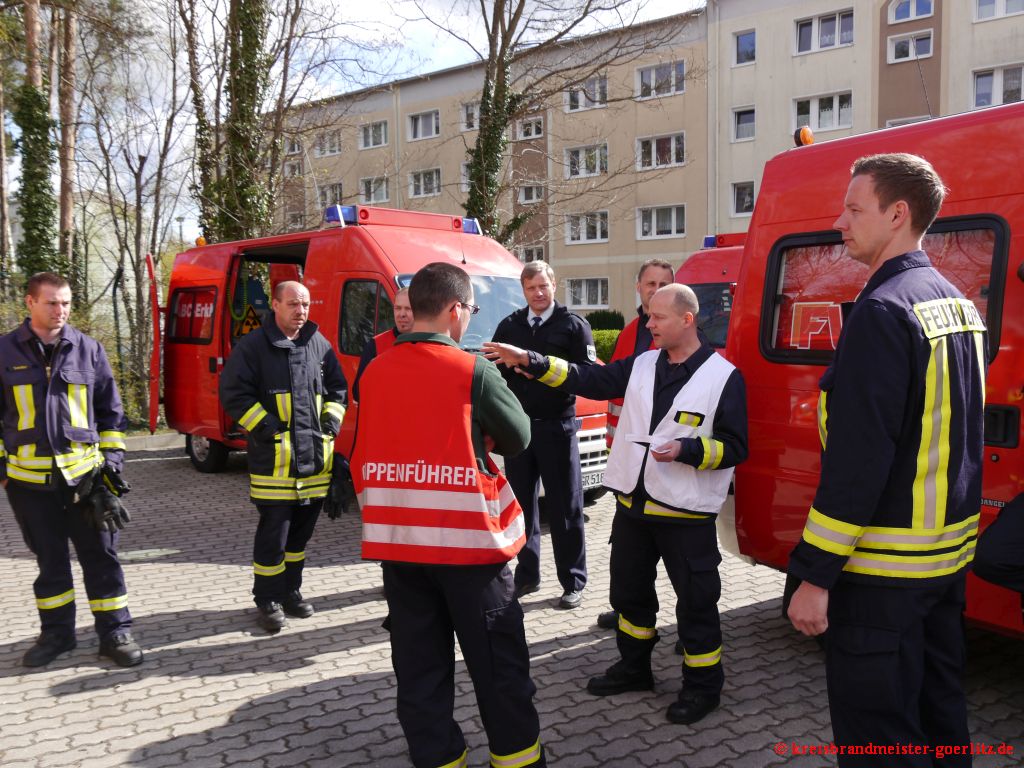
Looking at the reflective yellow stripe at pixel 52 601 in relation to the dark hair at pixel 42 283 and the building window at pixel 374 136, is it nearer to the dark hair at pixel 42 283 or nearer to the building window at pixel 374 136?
the dark hair at pixel 42 283

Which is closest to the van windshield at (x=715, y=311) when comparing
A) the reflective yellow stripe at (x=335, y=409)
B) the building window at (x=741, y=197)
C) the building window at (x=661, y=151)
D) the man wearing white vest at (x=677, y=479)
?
the reflective yellow stripe at (x=335, y=409)

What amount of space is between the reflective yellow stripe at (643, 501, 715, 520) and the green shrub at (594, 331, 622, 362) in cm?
1842

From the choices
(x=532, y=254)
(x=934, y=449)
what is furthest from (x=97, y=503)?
(x=532, y=254)

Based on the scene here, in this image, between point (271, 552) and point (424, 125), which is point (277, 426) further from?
point (424, 125)

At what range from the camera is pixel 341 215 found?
7.57 meters

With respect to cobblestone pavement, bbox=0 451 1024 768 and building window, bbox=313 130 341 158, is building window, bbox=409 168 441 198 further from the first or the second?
cobblestone pavement, bbox=0 451 1024 768

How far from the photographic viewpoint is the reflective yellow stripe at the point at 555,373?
3.93 meters

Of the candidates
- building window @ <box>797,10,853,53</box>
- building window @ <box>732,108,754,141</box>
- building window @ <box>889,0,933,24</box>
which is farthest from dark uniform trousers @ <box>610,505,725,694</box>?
building window @ <box>732,108,754,141</box>

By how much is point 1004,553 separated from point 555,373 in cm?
196

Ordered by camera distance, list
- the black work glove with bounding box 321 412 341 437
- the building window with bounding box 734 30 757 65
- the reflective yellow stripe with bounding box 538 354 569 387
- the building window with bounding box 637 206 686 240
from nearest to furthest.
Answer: the reflective yellow stripe with bounding box 538 354 569 387 → the black work glove with bounding box 321 412 341 437 → the building window with bounding box 734 30 757 65 → the building window with bounding box 637 206 686 240

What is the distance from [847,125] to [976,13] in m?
4.35

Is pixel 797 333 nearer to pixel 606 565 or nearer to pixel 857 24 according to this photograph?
pixel 606 565

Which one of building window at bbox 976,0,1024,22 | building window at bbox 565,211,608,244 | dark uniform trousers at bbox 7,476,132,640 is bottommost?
dark uniform trousers at bbox 7,476,132,640

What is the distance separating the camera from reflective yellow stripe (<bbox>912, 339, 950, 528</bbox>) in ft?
7.04
